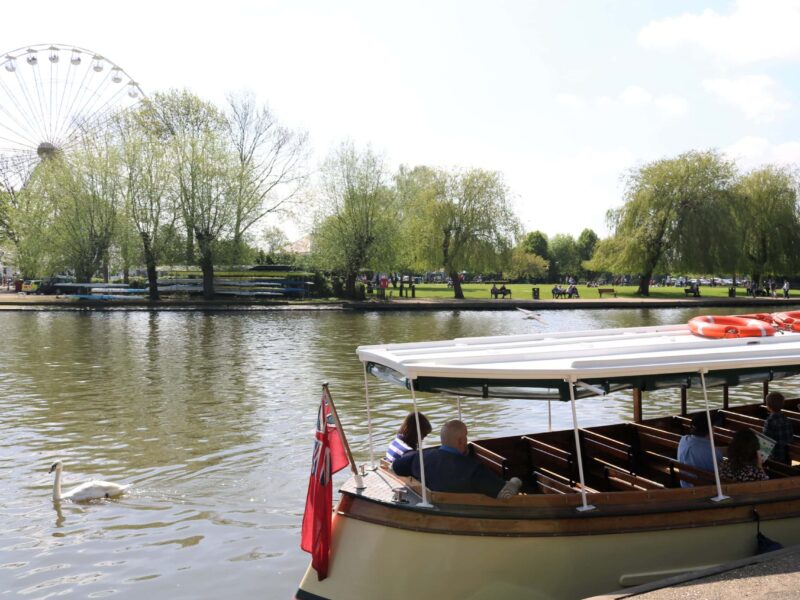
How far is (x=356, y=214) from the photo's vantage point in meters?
58.8

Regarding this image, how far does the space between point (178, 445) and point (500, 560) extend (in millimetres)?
9264

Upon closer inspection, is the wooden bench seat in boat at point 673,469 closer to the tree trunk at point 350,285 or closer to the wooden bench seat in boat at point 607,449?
the wooden bench seat in boat at point 607,449

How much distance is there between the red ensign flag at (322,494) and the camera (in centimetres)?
716

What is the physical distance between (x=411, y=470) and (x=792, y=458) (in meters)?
5.03

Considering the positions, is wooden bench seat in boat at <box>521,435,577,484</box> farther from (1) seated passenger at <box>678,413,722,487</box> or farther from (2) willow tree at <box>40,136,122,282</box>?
(2) willow tree at <box>40,136,122,282</box>

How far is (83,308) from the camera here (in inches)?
2114

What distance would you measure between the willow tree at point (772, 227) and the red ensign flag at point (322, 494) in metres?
67.4

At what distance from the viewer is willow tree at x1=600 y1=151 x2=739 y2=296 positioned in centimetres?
6191

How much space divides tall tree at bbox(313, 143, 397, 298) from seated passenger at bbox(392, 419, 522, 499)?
51.3 m

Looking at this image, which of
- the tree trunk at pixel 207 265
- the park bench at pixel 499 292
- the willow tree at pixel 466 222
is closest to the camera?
the tree trunk at pixel 207 265

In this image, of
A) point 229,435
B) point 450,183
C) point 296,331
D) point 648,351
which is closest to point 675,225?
point 450,183

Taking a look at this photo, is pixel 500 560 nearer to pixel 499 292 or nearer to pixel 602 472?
pixel 602 472

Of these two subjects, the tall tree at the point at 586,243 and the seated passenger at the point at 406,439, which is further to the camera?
the tall tree at the point at 586,243

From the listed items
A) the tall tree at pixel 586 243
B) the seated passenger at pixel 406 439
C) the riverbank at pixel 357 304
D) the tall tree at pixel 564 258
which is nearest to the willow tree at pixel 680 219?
the riverbank at pixel 357 304
